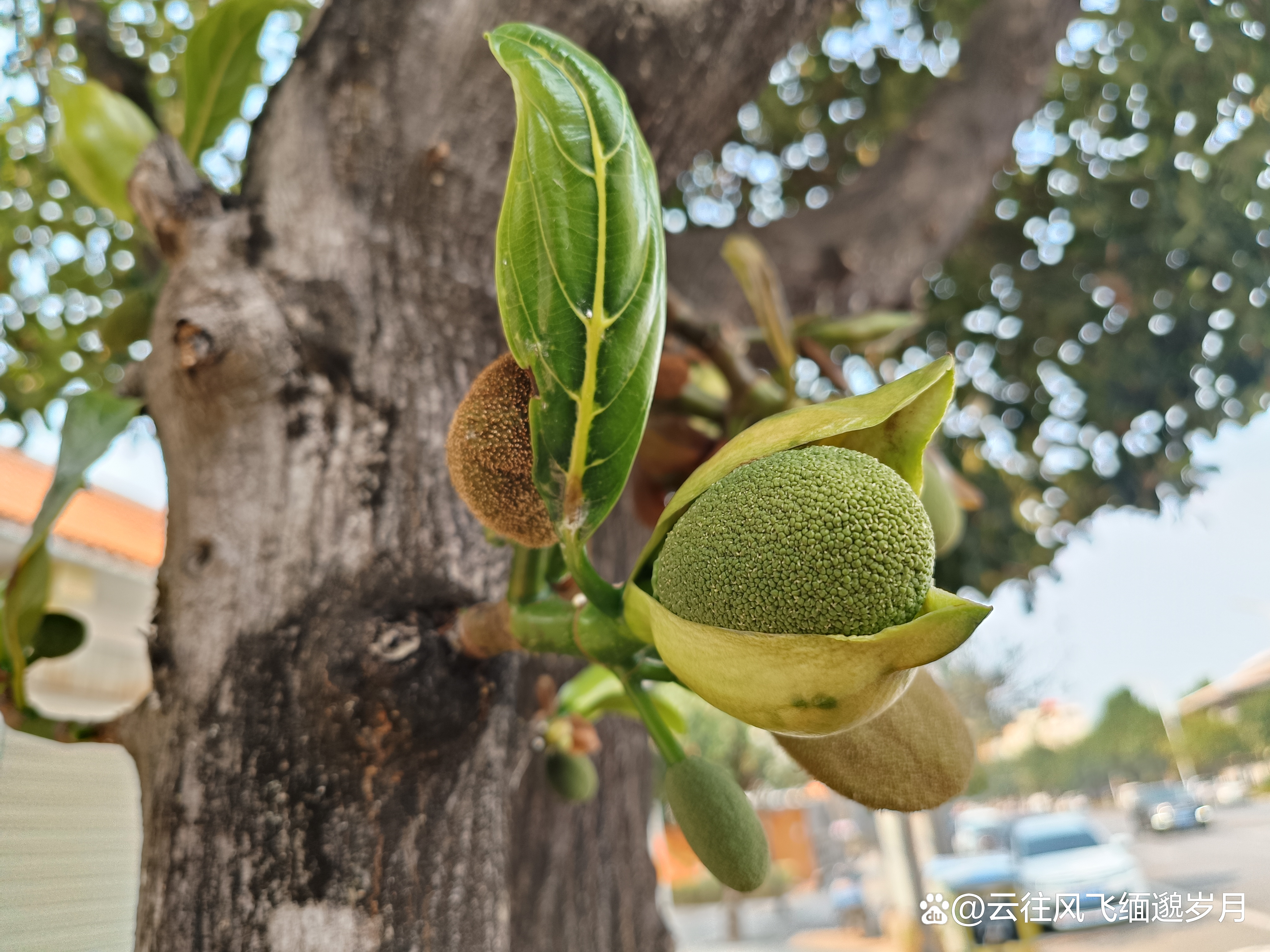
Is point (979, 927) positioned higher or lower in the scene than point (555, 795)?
lower

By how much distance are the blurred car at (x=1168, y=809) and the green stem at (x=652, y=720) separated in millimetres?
2708

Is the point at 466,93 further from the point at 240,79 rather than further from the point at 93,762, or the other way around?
the point at 93,762

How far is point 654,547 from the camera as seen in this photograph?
433 millimetres

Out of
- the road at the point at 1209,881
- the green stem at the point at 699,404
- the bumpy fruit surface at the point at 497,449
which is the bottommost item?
the road at the point at 1209,881

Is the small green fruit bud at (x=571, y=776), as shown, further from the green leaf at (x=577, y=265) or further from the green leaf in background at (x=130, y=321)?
the green leaf in background at (x=130, y=321)

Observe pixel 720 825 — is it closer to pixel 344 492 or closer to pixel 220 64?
pixel 344 492

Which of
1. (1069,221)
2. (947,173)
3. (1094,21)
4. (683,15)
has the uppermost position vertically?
(1094,21)

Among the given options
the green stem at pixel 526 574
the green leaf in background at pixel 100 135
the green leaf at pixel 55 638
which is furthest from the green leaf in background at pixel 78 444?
the green stem at pixel 526 574

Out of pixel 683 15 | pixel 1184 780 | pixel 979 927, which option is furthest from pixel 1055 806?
pixel 683 15

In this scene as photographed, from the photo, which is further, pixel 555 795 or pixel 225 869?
pixel 555 795

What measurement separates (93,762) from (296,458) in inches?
11.7

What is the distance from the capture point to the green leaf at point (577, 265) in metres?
0.39

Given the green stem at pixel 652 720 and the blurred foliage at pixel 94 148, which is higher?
the blurred foliage at pixel 94 148

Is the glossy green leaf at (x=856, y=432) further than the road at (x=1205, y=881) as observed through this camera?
No
